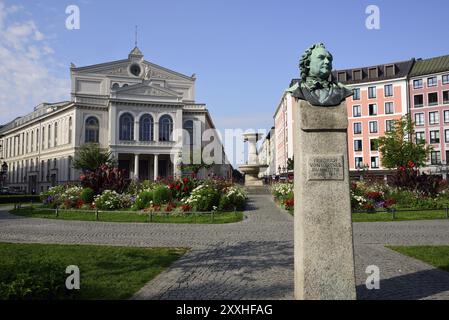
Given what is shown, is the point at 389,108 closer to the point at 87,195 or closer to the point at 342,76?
the point at 342,76

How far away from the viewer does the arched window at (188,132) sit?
6021 cm

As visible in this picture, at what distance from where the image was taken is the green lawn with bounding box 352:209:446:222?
1641 cm

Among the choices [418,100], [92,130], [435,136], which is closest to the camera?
[435,136]

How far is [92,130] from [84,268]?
5475 cm

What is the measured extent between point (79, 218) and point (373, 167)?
49022 mm

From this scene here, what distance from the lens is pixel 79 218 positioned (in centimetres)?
1770

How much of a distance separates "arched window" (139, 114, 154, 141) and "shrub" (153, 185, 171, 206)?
123ft

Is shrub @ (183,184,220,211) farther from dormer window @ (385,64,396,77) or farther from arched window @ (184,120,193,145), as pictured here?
dormer window @ (385,64,396,77)

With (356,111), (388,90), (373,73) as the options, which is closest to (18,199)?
(356,111)

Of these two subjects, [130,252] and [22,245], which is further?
[22,245]

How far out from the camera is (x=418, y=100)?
5531 cm
